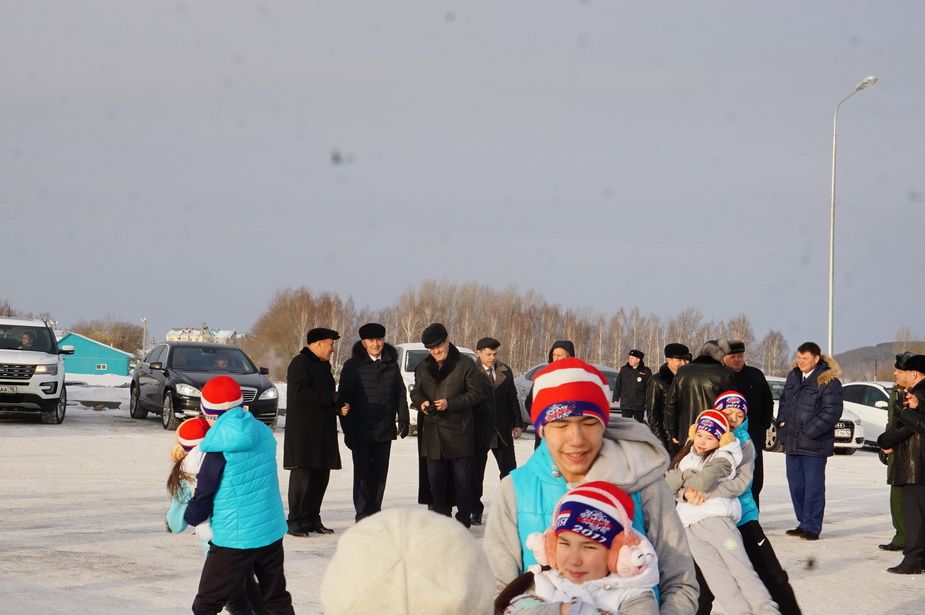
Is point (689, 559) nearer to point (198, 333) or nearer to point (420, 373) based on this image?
point (420, 373)

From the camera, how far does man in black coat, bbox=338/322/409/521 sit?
10.6 metres

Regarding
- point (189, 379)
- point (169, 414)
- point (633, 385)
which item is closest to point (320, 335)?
point (633, 385)

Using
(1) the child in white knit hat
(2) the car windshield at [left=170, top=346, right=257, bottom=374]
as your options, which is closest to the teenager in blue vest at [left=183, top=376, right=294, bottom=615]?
(1) the child in white knit hat

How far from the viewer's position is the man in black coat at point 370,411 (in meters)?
10.6

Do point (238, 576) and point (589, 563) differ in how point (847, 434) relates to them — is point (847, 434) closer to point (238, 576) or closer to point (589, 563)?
point (238, 576)

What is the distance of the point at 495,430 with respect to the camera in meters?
12.1

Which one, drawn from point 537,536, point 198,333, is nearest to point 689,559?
point 537,536

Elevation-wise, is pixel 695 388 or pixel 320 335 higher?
pixel 320 335

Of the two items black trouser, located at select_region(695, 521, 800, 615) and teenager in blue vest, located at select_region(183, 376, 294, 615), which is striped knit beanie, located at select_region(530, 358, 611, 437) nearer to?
teenager in blue vest, located at select_region(183, 376, 294, 615)

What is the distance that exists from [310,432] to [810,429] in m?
4.82

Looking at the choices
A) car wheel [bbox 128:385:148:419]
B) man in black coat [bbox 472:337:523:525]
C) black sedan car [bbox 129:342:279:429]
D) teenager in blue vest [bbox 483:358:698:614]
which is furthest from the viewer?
car wheel [bbox 128:385:148:419]

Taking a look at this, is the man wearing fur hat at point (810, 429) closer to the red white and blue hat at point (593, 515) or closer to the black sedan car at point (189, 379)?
the red white and blue hat at point (593, 515)

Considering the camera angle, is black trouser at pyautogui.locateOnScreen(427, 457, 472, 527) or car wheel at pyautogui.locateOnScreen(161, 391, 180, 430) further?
car wheel at pyautogui.locateOnScreen(161, 391, 180, 430)

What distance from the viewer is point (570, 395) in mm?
3283
